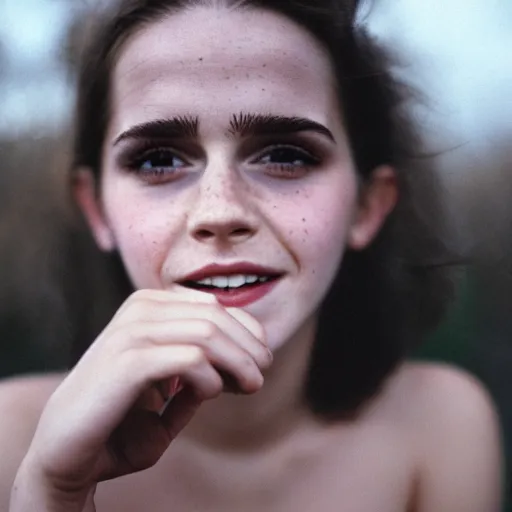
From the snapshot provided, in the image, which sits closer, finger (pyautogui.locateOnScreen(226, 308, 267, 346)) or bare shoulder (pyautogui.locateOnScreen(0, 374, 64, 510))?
finger (pyautogui.locateOnScreen(226, 308, 267, 346))

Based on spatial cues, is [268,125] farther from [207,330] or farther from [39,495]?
[39,495]

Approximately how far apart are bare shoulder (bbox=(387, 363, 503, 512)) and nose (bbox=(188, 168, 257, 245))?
10.8 inches

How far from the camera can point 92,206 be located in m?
0.81

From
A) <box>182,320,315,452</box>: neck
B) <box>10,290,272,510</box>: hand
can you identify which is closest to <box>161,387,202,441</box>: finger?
<box>10,290,272,510</box>: hand

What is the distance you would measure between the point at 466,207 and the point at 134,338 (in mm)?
420

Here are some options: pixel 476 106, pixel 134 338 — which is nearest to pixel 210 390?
pixel 134 338

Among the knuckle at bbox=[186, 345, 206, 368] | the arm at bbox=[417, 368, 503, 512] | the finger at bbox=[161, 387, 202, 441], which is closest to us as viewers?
the knuckle at bbox=[186, 345, 206, 368]

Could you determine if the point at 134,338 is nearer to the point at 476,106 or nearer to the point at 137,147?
the point at 137,147

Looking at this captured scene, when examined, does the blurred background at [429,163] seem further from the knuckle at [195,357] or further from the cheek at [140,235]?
the knuckle at [195,357]

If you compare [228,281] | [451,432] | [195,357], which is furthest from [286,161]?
[451,432]

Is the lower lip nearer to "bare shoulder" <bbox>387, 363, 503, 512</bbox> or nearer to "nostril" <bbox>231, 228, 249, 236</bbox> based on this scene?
"nostril" <bbox>231, 228, 249, 236</bbox>

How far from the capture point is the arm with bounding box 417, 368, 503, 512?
32.3 inches

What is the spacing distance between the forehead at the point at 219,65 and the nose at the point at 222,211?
72mm

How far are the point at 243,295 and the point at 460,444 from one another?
1.05ft
